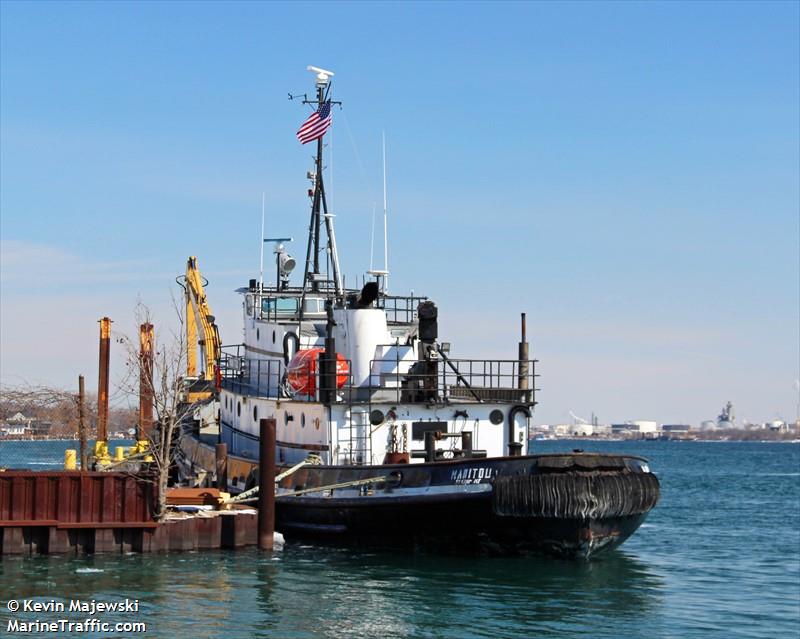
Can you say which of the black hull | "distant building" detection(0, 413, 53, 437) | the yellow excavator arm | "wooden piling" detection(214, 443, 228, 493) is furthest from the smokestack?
the yellow excavator arm

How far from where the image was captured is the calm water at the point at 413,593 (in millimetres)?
21016

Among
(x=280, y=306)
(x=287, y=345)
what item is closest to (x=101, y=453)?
(x=280, y=306)

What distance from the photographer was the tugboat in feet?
85.5

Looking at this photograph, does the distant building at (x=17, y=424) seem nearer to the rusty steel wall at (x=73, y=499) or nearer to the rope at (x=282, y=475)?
the rusty steel wall at (x=73, y=499)

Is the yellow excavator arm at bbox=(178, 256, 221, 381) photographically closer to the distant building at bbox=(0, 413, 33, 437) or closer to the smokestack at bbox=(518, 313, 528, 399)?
the distant building at bbox=(0, 413, 33, 437)

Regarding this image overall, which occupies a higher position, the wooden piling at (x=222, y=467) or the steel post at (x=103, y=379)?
the steel post at (x=103, y=379)

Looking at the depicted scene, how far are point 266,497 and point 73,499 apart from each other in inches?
157

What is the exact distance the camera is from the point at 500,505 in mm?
25734

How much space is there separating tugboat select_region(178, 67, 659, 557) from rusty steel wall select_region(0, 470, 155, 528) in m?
3.94

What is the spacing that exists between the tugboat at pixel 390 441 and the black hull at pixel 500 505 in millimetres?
28

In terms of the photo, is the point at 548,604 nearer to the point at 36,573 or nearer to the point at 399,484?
the point at 399,484

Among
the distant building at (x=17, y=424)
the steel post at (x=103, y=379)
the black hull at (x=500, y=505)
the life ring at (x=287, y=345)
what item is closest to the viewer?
the black hull at (x=500, y=505)

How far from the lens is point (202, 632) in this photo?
1995 centimetres

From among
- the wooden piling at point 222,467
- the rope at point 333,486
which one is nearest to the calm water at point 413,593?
the rope at point 333,486
